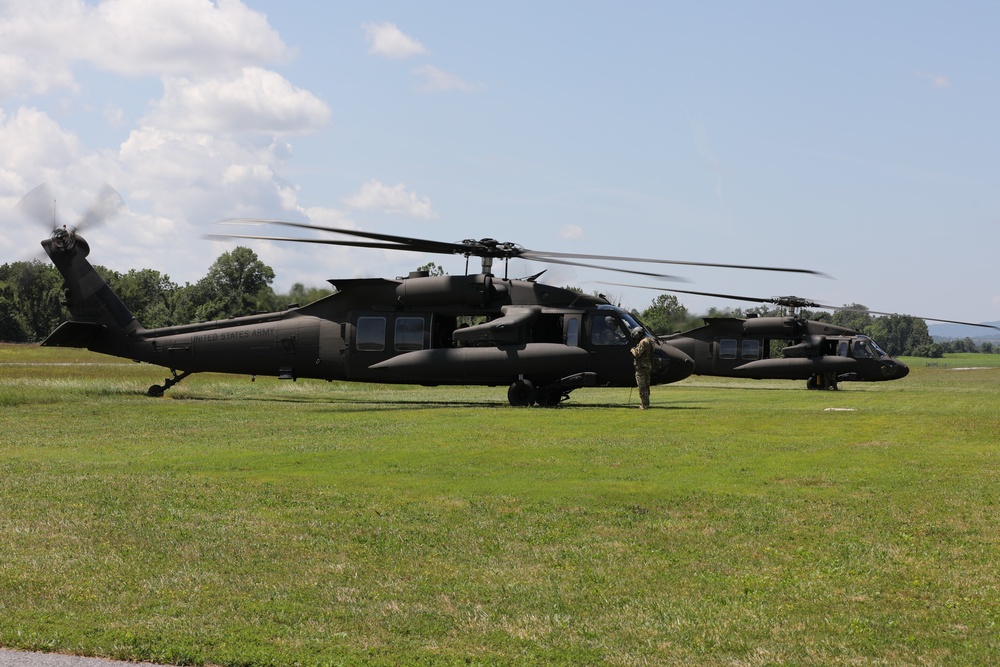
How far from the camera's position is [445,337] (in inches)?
1140

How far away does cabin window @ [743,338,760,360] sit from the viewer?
158 feet

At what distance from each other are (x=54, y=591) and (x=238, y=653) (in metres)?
2.18

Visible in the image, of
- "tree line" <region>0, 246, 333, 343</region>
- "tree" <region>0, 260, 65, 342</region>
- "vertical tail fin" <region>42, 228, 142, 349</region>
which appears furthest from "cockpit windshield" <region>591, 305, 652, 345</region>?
"tree" <region>0, 260, 65, 342</region>

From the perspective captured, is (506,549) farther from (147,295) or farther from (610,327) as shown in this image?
(147,295)

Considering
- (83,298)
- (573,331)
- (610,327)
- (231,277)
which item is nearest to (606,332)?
(610,327)

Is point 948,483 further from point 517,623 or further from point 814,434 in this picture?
point 517,623

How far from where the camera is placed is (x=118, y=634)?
6867mm

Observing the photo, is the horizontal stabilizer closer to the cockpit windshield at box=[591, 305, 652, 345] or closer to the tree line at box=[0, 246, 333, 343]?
the cockpit windshield at box=[591, 305, 652, 345]

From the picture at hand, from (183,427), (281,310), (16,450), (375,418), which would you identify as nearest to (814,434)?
(375,418)

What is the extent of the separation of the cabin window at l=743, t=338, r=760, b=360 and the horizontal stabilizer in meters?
29.0

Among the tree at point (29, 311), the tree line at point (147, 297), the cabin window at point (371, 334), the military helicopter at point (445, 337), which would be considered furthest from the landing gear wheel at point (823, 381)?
the tree at point (29, 311)

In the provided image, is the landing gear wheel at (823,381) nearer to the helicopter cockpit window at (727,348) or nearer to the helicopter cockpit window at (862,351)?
the helicopter cockpit window at (862,351)

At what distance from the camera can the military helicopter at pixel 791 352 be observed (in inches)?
1841

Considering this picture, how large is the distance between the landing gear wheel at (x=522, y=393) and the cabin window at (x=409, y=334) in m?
3.08
